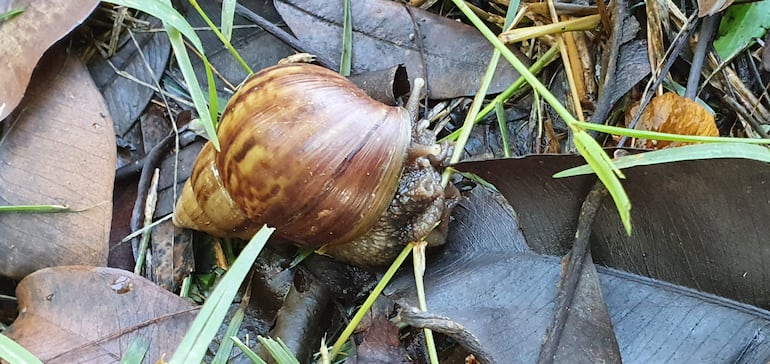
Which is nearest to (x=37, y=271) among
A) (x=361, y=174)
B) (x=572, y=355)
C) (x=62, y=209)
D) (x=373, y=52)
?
(x=62, y=209)

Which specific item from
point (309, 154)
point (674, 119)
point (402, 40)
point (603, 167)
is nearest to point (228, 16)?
point (309, 154)

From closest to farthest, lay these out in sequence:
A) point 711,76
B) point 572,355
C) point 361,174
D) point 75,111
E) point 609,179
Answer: point 609,179 → point 572,355 → point 361,174 → point 711,76 → point 75,111

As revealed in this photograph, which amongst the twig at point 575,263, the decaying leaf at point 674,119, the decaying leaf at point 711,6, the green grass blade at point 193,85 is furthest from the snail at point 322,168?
the decaying leaf at point 711,6

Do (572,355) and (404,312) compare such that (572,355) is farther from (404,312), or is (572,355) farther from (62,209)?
(62,209)

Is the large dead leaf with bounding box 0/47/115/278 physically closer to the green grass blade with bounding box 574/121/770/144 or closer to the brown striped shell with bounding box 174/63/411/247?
the brown striped shell with bounding box 174/63/411/247

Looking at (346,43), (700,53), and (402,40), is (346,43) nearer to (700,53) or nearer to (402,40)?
(402,40)

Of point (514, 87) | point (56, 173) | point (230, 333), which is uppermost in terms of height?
point (514, 87)
